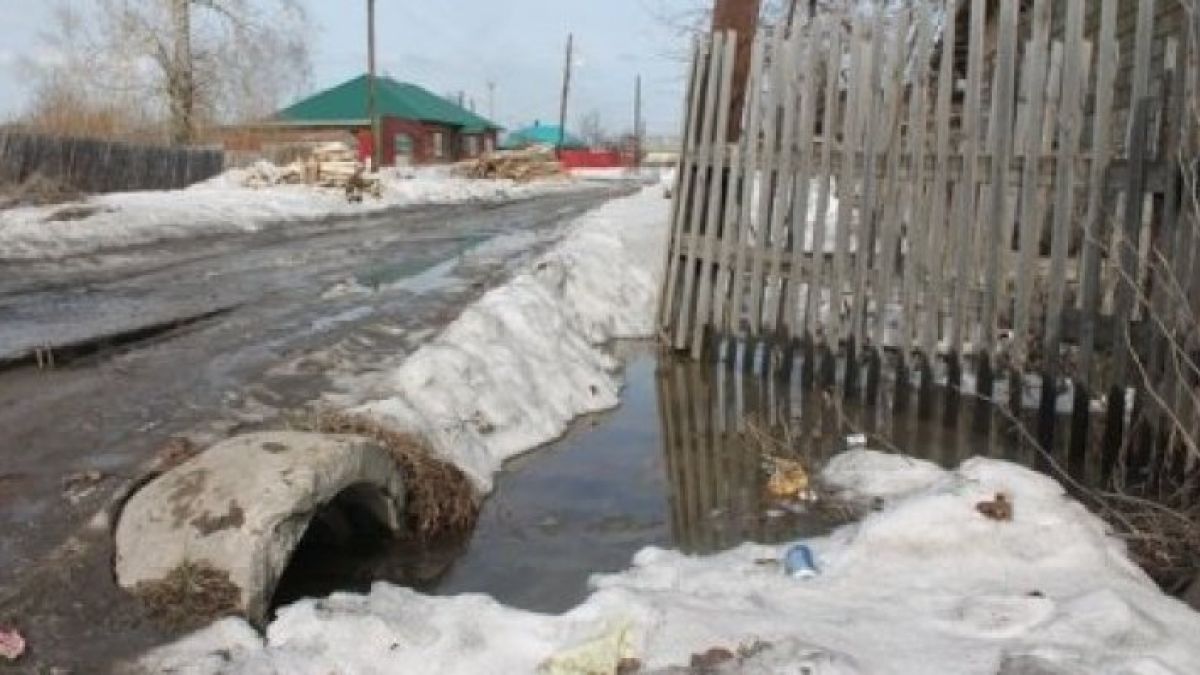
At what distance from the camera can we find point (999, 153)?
6258 millimetres

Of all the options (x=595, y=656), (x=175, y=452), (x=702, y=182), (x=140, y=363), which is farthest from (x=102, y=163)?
(x=595, y=656)

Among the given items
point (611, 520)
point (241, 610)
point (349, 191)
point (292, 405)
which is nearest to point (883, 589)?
point (611, 520)

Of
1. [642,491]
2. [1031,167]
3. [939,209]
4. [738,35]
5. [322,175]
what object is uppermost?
[738,35]

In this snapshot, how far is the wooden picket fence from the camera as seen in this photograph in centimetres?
550

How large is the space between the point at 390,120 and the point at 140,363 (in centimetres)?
6025

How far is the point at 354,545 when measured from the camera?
4895mm

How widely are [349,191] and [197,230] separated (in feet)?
36.0

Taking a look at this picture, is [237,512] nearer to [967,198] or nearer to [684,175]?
[967,198]

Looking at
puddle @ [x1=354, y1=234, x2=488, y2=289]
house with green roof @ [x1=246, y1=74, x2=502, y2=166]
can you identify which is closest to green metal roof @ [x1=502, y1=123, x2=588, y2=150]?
house with green roof @ [x1=246, y1=74, x2=502, y2=166]

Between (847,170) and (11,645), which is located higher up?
(847,170)

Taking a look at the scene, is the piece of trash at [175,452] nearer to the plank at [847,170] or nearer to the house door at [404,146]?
the plank at [847,170]

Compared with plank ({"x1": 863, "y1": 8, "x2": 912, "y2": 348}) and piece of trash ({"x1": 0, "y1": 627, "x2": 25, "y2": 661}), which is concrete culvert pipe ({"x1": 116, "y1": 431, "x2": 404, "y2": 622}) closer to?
piece of trash ({"x1": 0, "y1": 627, "x2": 25, "y2": 661})

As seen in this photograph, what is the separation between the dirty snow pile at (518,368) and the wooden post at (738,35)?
195 centimetres

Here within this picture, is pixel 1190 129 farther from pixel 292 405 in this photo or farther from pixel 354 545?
pixel 292 405
